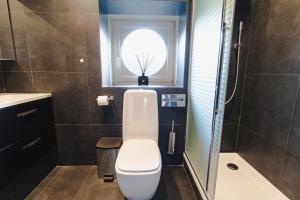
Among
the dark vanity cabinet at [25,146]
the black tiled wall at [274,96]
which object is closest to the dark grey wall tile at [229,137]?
the black tiled wall at [274,96]

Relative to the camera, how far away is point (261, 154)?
1.64 m

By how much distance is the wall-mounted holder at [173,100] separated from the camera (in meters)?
1.83

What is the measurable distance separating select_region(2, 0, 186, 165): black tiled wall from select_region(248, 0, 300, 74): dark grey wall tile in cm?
85

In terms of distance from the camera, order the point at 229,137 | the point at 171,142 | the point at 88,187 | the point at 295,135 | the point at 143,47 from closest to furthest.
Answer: the point at 295,135 < the point at 88,187 < the point at 171,142 < the point at 229,137 < the point at 143,47

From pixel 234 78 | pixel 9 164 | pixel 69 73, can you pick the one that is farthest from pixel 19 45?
pixel 234 78

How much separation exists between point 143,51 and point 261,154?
1.78 meters

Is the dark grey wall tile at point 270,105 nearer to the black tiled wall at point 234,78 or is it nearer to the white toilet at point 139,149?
the black tiled wall at point 234,78

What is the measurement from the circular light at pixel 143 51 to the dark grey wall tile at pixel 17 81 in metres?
1.09

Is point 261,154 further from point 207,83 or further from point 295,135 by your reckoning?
point 207,83

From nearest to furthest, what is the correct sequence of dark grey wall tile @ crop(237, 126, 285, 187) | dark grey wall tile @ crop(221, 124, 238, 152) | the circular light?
dark grey wall tile @ crop(237, 126, 285, 187) → dark grey wall tile @ crop(221, 124, 238, 152) → the circular light

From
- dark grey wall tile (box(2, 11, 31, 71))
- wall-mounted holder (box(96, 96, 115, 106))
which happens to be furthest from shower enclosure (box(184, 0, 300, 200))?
dark grey wall tile (box(2, 11, 31, 71))

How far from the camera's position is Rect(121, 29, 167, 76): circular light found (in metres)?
2.13

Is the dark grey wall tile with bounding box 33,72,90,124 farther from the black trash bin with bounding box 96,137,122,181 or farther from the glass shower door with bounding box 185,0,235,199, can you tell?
the glass shower door with bounding box 185,0,235,199

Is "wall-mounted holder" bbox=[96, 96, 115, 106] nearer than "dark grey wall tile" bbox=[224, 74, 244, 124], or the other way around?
"wall-mounted holder" bbox=[96, 96, 115, 106]
